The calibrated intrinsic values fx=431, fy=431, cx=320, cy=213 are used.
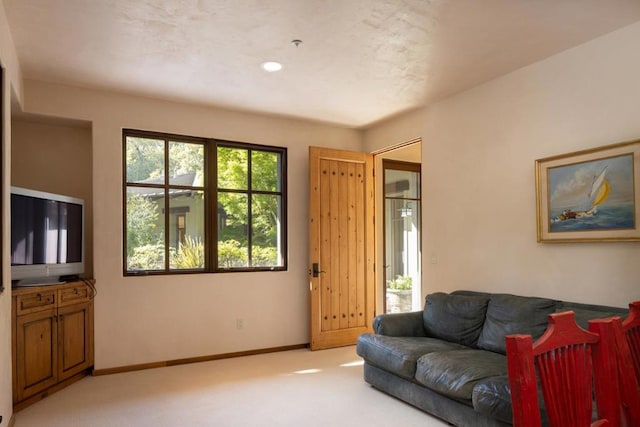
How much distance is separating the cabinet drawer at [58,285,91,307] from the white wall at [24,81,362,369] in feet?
0.53

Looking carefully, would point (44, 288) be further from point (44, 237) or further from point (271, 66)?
point (271, 66)

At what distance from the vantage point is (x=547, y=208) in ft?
11.4

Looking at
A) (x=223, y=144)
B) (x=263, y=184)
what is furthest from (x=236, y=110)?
(x=263, y=184)

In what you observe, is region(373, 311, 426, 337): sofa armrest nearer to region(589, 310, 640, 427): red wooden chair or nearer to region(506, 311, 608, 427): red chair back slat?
region(589, 310, 640, 427): red wooden chair

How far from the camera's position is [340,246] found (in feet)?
17.8

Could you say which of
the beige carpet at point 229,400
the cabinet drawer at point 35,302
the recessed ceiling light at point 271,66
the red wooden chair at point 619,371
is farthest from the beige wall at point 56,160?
the red wooden chair at point 619,371

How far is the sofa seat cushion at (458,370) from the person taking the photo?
2.77 m

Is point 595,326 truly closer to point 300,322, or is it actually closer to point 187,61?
point 187,61

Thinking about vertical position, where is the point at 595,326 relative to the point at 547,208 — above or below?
below

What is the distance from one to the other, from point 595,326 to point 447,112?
11.4ft

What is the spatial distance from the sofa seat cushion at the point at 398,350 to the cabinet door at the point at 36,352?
2.65 m

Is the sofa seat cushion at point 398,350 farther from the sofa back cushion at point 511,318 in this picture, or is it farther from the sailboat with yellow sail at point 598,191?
the sailboat with yellow sail at point 598,191

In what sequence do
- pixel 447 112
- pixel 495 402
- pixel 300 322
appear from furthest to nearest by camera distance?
pixel 300 322
pixel 447 112
pixel 495 402

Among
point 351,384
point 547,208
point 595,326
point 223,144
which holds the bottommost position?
point 351,384
